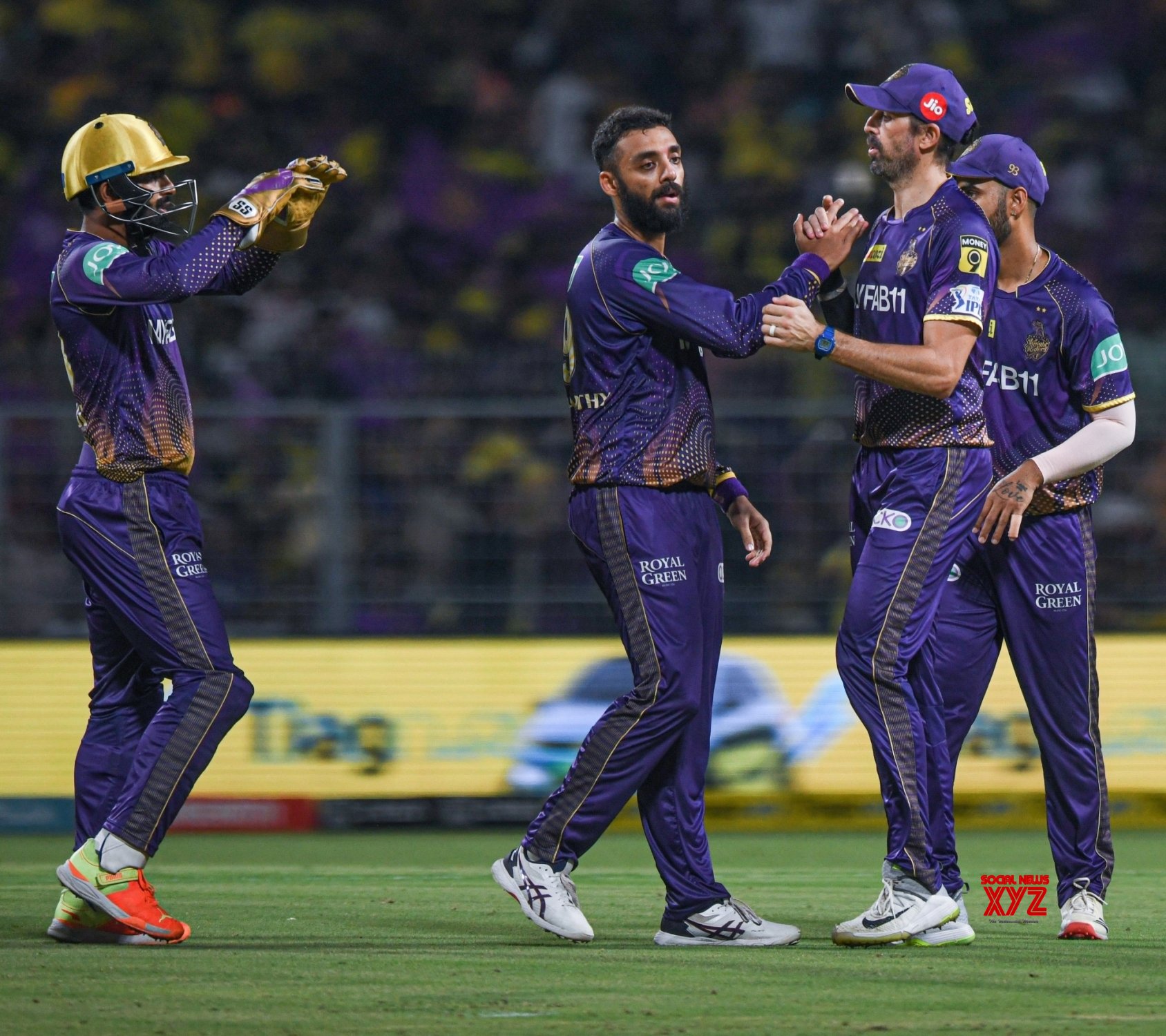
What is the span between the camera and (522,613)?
10.0 metres

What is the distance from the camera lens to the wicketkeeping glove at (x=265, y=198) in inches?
219

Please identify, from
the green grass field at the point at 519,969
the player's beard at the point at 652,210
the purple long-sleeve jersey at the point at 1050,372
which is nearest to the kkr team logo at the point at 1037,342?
the purple long-sleeve jersey at the point at 1050,372

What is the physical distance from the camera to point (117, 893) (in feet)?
17.7

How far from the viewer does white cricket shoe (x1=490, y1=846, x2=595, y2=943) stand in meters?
5.41

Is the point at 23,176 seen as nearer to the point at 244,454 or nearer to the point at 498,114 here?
the point at 498,114

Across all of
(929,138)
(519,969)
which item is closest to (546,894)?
(519,969)

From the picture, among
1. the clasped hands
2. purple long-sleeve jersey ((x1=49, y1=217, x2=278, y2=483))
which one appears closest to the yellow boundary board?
purple long-sleeve jersey ((x1=49, y1=217, x2=278, y2=483))

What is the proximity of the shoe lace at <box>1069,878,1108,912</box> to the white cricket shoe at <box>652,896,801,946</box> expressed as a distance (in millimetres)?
920

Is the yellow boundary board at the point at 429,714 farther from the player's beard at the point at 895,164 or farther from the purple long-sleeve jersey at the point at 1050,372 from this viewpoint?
the player's beard at the point at 895,164

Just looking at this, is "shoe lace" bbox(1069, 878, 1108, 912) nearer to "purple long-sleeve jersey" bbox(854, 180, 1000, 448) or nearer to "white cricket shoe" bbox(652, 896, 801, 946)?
"white cricket shoe" bbox(652, 896, 801, 946)

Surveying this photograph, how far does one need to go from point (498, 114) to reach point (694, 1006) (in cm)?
1160

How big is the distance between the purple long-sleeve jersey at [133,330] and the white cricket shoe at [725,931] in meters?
2.08

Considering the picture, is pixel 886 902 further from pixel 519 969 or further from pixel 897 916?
pixel 519 969

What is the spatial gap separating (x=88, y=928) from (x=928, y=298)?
124 inches
